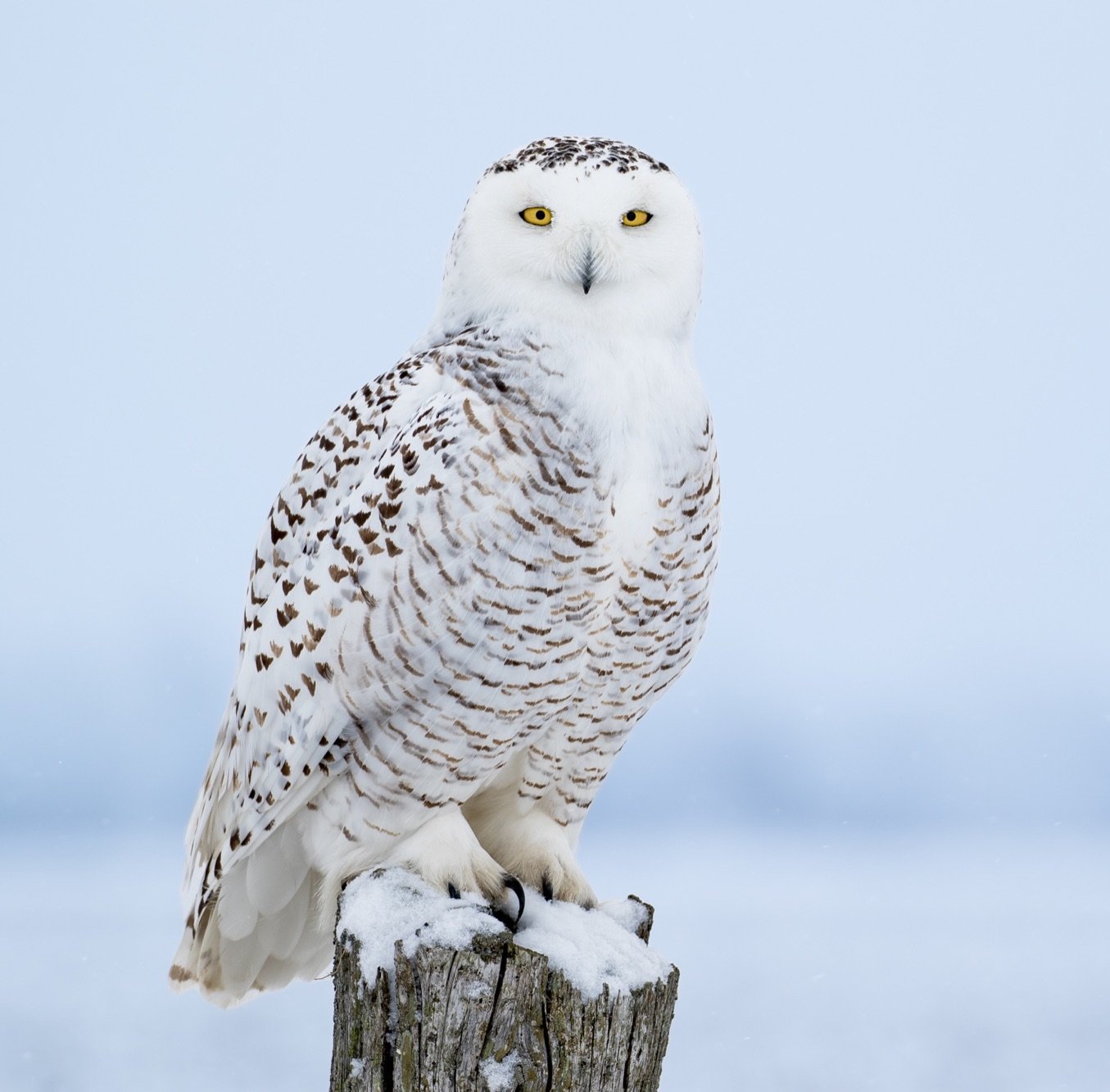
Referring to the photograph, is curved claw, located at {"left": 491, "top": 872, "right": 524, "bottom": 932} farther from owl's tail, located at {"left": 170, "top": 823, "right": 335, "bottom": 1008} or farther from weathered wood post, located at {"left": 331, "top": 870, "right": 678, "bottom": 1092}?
owl's tail, located at {"left": 170, "top": 823, "right": 335, "bottom": 1008}

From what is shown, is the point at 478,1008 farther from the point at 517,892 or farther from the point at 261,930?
the point at 261,930

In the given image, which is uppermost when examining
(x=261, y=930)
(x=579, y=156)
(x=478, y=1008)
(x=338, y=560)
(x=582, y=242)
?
(x=579, y=156)

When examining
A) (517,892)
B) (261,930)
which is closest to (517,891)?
(517,892)

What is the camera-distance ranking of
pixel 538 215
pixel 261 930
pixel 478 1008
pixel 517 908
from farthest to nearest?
pixel 261 930 < pixel 517 908 < pixel 538 215 < pixel 478 1008

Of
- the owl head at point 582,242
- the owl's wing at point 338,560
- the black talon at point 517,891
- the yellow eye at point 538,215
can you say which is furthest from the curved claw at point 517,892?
the yellow eye at point 538,215

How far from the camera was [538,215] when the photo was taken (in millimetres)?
2498

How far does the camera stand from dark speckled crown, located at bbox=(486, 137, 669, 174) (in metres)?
2.48

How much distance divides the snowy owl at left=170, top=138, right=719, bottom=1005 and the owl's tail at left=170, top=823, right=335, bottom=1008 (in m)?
0.10

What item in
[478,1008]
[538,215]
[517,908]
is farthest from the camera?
[517,908]

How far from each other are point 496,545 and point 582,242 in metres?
0.54

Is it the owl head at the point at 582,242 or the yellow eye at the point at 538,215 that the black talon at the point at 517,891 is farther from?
the yellow eye at the point at 538,215

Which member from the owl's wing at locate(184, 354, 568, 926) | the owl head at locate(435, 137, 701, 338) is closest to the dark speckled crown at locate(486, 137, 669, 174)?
the owl head at locate(435, 137, 701, 338)

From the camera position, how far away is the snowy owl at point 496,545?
8.04ft

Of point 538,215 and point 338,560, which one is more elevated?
point 538,215
